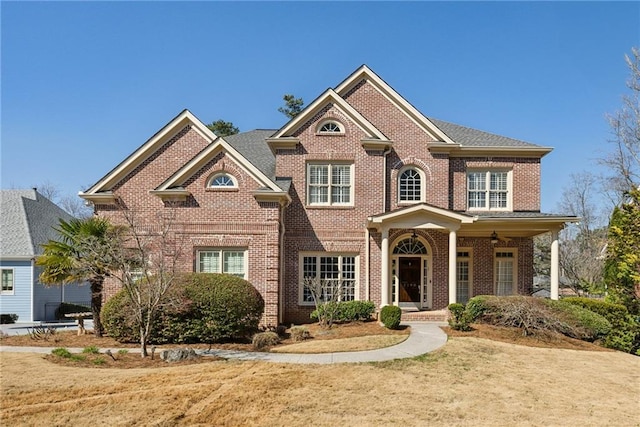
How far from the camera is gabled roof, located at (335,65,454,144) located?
1978 centimetres

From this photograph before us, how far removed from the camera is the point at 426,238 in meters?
19.8

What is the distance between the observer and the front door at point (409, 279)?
65.4 feet

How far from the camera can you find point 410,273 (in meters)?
20.0

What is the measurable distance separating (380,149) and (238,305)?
9.33 meters

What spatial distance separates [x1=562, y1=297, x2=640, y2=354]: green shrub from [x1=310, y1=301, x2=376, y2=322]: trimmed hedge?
321 inches

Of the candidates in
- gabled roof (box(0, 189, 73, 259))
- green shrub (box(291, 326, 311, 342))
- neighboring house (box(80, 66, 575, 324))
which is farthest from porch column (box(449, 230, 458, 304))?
gabled roof (box(0, 189, 73, 259))

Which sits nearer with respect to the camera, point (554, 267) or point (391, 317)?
point (391, 317)

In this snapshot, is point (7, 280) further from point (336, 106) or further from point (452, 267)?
point (452, 267)

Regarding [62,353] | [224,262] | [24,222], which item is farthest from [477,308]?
[24,222]

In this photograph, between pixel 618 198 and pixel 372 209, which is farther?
pixel 618 198

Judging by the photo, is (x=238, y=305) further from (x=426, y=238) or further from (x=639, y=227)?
(x=639, y=227)

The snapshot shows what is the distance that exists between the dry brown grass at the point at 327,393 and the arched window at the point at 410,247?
7968 millimetres

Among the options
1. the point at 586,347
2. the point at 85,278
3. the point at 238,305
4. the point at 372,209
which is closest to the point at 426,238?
the point at 372,209

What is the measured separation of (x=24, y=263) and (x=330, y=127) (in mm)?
17682
